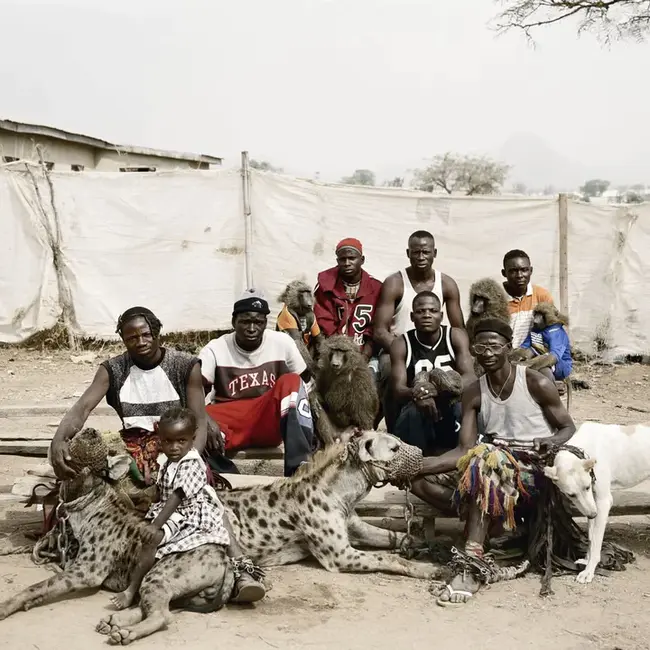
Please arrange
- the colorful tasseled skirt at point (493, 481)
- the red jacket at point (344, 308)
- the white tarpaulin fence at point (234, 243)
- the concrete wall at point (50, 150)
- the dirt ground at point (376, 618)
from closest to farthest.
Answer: the dirt ground at point (376, 618), the colorful tasseled skirt at point (493, 481), the red jacket at point (344, 308), the white tarpaulin fence at point (234, 243), the concrete wall at point (50, 150)

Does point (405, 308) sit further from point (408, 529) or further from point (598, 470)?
point (598, 470)

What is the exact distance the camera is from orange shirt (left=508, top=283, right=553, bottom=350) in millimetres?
5949

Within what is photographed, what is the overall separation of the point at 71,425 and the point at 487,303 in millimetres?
3108

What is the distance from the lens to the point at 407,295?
5832 millimetres

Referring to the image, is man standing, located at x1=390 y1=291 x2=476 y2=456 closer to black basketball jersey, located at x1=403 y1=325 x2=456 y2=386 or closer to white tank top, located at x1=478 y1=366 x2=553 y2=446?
black basketball jersey, located at x1=403 y1=325 x2=456 y2=386

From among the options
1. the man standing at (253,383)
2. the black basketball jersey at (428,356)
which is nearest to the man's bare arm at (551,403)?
the black basketball jersey at (428,356)

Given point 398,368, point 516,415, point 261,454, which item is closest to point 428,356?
point 398,368

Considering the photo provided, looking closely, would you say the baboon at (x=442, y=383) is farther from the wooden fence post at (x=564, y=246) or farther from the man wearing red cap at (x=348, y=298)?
the wooden fence post at (x=564, y=246)

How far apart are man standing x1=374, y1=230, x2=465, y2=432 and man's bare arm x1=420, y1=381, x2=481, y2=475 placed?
1.34 metres

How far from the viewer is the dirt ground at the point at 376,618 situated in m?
3.35

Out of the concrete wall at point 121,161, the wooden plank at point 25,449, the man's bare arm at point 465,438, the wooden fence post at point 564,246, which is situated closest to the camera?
the man's bare arm at point 465,438

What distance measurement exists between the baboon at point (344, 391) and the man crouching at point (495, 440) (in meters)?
1.22

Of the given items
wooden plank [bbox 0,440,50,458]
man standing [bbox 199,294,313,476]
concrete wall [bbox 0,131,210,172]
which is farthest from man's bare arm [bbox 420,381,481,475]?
concrete wall [bbox 0,131,210,172]

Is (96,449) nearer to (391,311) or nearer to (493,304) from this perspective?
(391,311)
